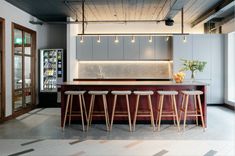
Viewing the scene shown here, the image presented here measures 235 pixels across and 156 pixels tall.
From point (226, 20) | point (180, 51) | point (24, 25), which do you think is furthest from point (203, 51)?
point (24, 25)

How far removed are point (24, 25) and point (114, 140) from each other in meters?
4.81

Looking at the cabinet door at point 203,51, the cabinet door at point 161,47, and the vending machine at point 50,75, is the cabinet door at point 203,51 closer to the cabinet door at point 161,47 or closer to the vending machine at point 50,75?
the cabinet door at point 161,47

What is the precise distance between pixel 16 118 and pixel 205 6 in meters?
6.16

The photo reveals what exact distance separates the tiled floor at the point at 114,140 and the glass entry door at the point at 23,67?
1223mm

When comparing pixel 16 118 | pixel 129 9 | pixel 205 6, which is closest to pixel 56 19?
pixel 129 9

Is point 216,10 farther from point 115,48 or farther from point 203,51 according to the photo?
point 115,48

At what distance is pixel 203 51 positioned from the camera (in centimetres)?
803

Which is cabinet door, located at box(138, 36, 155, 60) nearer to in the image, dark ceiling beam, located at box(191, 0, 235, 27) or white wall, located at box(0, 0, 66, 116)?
dark ceiling beam, located at box(191, 0, 235, 27)

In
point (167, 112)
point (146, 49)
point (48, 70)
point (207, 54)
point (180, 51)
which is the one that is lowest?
point (167, 112)

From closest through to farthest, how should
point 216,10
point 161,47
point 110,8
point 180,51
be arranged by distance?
point 216,10, point 110,8, point 180,51, point 161,47

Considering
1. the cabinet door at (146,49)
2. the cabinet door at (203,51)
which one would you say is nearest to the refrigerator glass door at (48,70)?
the cabinet door at (146,49)

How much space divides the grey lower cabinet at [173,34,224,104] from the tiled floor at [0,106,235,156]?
2.46 meters

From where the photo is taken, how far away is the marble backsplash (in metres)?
8.61

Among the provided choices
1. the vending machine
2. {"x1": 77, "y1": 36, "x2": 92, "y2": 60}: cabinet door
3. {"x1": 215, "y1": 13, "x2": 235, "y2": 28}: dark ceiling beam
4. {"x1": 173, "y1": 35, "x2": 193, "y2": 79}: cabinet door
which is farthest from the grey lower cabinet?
Result: the vending machine
